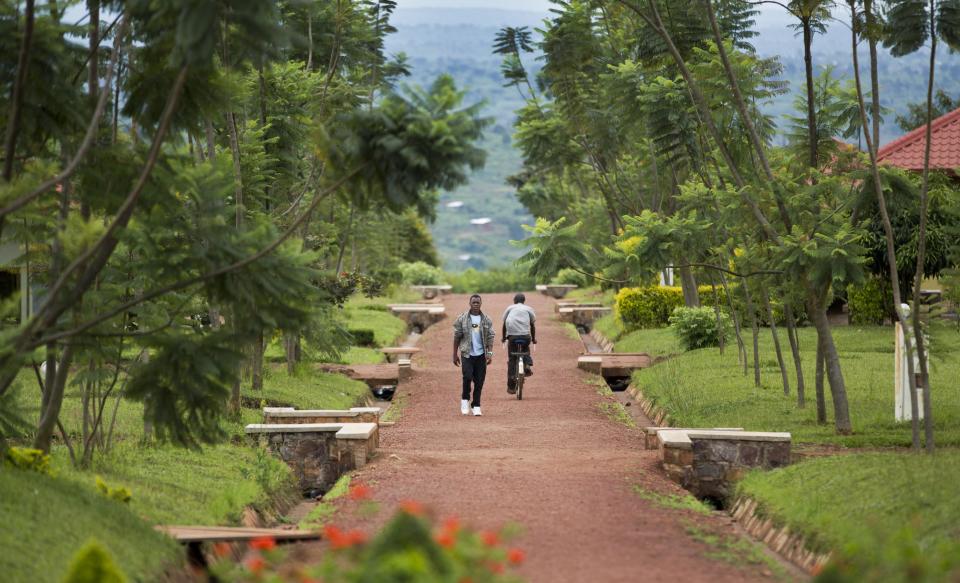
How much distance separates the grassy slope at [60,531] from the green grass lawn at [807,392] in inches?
296

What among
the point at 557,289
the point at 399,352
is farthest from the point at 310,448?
the point at 557,289

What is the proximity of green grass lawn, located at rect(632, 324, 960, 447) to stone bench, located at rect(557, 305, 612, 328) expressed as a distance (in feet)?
38.5

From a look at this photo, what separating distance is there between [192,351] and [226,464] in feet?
11.0

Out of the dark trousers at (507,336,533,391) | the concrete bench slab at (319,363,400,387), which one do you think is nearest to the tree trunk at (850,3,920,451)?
the dark trousers at (507,336,533,391)

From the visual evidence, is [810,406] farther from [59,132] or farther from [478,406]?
[59,132]

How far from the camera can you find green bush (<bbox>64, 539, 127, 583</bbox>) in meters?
6.08

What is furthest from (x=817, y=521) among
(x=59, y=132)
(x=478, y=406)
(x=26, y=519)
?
(x=478, y=406)

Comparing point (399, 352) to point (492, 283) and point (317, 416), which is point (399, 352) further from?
point (492, 283)

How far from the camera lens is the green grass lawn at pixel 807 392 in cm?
1376

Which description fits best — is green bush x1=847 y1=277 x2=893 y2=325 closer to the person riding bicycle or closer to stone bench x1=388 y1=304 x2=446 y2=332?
the person riding bicycle

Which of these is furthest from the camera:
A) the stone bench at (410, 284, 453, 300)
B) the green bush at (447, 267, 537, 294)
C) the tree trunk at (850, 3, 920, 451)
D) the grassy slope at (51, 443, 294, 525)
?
the green bush at (447, 267, 537, 294)

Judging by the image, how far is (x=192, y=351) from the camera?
891 cm

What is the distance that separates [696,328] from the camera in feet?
78.8

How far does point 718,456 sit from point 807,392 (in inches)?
219
